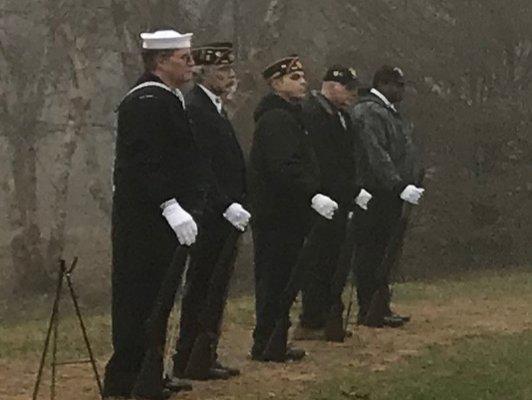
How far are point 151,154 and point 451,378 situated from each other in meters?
2.51

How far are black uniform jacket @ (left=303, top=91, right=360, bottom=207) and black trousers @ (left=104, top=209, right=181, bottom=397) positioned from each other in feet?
9.29

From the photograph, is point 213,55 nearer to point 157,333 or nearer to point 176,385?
point 157,333

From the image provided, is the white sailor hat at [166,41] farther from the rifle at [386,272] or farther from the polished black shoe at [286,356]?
the rifle at [386,272]

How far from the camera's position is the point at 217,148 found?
29.4 feet

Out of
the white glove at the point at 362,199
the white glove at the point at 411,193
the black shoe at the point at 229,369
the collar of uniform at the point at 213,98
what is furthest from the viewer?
the white glove at the point at 411,193

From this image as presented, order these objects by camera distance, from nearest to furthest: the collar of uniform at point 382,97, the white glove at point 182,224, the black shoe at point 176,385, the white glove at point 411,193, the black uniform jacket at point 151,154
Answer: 1. the white glove at point 182,224
2. the black uniform jacket at point 151,154
3. the black shoe at point 176,385
4. the white glove at point 411,193
5. the collar of uniform at point 382,97

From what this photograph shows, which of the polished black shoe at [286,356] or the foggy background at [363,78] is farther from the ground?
the foggy background at [363,78]

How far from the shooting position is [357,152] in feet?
38.2

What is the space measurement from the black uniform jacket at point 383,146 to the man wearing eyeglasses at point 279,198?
177 cm

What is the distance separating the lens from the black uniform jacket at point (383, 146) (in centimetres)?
1161

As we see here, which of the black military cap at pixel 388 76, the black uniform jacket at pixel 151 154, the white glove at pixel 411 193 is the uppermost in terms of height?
the black military cap at pixel 388 76

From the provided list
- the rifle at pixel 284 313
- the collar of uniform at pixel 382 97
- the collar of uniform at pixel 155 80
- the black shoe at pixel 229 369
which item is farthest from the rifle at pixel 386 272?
the collar of uniform at pixel 155 80

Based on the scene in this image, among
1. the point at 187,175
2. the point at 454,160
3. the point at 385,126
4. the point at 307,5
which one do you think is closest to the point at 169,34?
the point at 187,175

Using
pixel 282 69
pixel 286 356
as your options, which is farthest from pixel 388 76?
pixel 286 356
